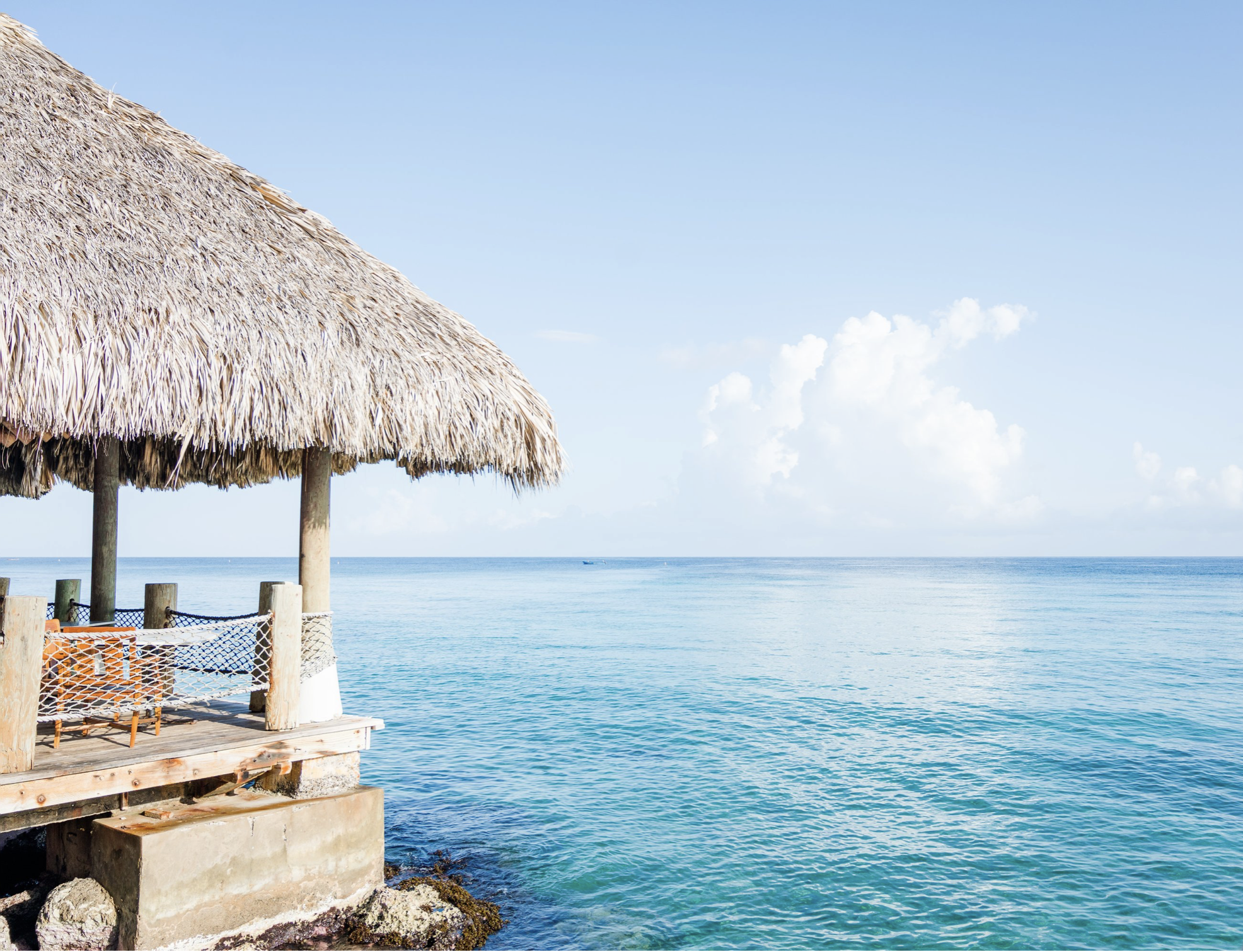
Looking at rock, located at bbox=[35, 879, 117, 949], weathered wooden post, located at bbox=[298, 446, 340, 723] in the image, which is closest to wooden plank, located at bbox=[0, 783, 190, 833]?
rock, located at bbox=[35, 879, 117, 949]

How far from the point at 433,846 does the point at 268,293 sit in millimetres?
4738

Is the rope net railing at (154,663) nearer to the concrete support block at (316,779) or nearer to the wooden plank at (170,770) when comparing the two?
the wooden plank at (170,770)

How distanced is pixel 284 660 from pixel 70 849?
1518 mm

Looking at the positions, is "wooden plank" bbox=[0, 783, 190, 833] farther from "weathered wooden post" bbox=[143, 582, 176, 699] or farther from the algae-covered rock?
the algae-covered rock

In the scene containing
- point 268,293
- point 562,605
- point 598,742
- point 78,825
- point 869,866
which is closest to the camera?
point 78,825

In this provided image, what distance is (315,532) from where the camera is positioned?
5.66 m

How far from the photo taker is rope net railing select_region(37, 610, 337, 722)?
4.49 meters

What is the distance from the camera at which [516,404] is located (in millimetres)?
6148

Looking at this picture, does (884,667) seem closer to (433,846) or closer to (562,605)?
(433,846)

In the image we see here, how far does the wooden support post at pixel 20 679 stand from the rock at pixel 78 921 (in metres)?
0.80

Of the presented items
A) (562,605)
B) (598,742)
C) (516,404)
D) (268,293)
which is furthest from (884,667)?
(562,605)

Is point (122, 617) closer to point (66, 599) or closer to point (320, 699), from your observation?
point (66, 599)

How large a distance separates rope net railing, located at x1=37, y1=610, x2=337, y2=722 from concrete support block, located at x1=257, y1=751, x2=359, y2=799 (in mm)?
534

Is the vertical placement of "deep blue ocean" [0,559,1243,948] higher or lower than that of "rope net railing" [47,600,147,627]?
lower
